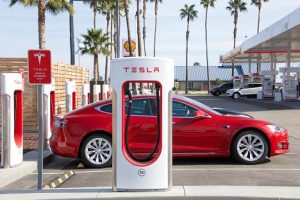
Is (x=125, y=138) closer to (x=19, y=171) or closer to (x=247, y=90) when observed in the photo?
(x=19, y=171)

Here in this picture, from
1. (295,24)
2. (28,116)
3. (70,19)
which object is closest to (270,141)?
(28,116)

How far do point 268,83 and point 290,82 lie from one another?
20.9ft

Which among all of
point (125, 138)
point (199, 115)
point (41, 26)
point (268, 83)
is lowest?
point (125, 138)

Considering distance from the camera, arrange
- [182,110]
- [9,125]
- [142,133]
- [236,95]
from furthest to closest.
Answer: [236,95] < [182,110] < [142,133] < [9,125]

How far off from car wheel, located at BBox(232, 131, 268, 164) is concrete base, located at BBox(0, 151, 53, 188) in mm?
4053

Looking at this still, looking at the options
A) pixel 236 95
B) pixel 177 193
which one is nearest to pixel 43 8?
pixel 177 193

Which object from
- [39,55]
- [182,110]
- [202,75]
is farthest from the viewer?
[202,75]

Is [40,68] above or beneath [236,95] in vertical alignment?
above

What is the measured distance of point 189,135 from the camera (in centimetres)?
1037

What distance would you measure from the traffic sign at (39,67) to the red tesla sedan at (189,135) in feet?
9.29

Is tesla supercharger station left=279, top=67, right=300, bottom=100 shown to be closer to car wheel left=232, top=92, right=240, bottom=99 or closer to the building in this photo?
car wheel left=232, top=92, right=240, bottom=99

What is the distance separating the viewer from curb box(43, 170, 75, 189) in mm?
8586

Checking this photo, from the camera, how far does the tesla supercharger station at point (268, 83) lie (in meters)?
48.0

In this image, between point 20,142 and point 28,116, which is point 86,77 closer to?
point 28,116
